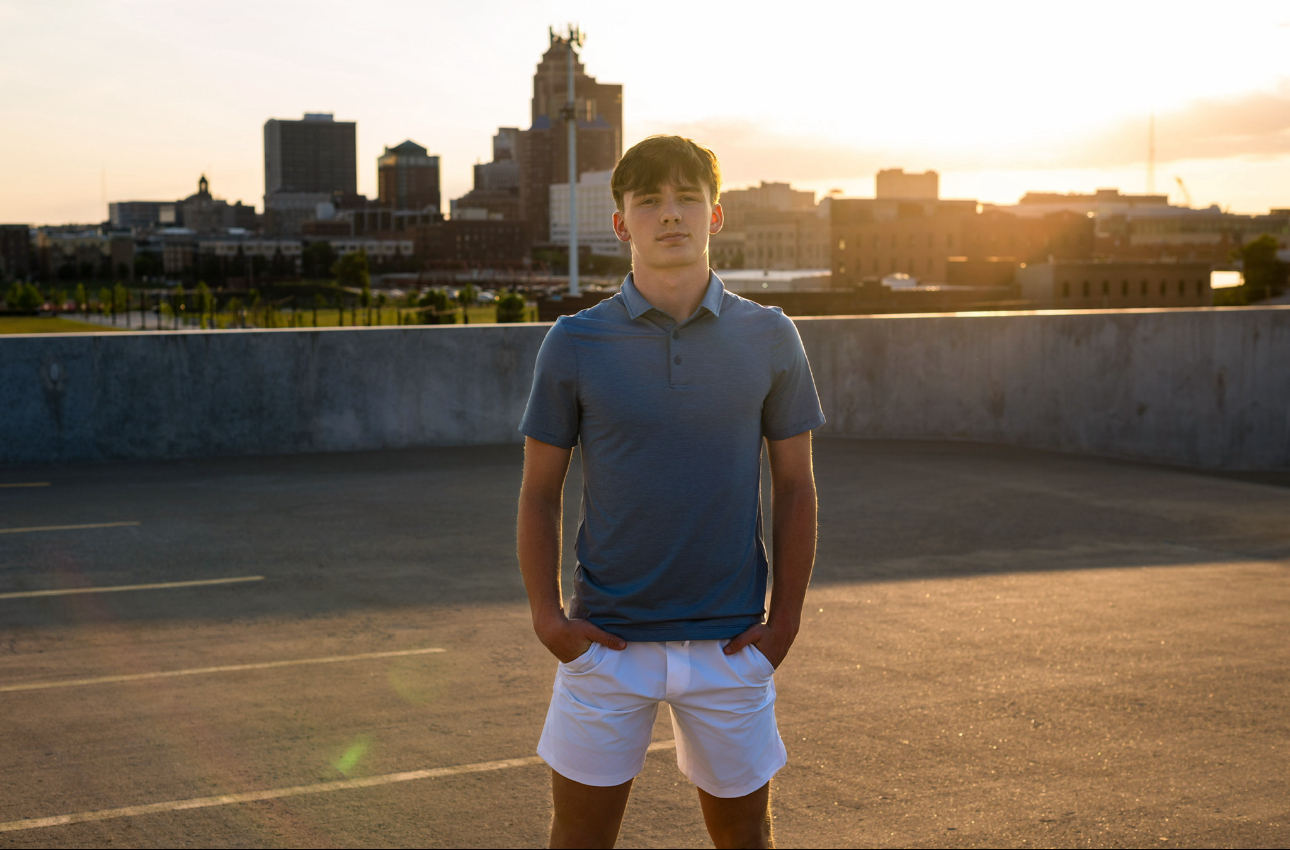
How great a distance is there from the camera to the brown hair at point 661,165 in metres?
3.05

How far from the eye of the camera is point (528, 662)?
6.73 meters

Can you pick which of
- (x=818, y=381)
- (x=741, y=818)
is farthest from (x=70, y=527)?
(x=818, y=381)

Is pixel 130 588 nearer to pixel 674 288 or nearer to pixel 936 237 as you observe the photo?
pixel 674 288

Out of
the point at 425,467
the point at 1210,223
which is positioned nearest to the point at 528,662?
the point at 425,467

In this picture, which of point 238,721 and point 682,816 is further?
point 238,721

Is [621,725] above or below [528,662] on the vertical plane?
above

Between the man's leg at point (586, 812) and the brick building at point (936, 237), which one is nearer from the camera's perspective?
the man's leg at point (586, 812)

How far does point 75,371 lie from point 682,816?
1138cm

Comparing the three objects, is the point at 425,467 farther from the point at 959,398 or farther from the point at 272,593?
the point at 959,398

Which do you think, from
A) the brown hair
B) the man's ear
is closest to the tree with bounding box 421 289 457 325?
the man's ear

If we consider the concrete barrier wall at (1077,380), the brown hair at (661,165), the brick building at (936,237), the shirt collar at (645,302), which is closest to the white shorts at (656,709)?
the shirt collar at (645,302)

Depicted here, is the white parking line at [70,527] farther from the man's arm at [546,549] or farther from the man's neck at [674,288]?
the man's neck at [674,288]

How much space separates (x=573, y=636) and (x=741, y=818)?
63 centimetres

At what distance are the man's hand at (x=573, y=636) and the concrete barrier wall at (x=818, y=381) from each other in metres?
12.2
